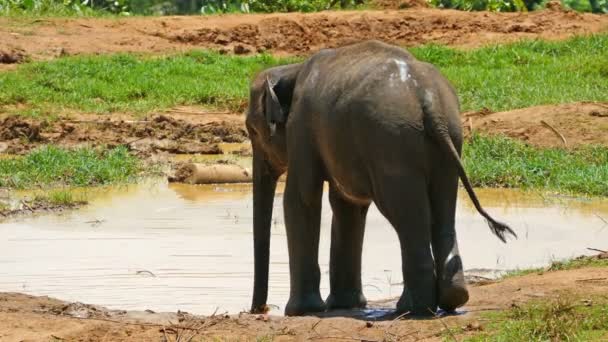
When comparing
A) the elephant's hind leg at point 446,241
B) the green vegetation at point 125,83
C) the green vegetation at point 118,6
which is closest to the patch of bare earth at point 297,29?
the green vegetation at point 118,6

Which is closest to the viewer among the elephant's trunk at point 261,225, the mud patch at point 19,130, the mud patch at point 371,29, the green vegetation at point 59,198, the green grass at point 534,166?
the elephant's trunk at point 261,225

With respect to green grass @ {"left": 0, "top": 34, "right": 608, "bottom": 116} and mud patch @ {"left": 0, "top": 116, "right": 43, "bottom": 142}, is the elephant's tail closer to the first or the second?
mud patch @ {"left": 0, "top": 116, "right": 43, "bottom": 142}

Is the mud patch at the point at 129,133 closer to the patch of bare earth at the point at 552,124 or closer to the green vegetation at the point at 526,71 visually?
the patch of bare earth at the point at 552,124

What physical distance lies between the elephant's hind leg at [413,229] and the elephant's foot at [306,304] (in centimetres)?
96

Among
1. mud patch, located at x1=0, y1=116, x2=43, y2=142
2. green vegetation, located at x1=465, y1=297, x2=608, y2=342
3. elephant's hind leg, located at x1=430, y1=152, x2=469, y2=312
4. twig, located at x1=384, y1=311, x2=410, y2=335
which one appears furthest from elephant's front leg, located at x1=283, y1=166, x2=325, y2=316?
mud patch, located at x1=0, y1=116, x2=43, y2=142

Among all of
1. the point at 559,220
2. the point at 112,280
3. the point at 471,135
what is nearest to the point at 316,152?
the point at 112,280

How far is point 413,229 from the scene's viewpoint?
705 centimetres

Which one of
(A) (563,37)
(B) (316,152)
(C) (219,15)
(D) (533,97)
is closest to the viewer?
(B) (316,152)

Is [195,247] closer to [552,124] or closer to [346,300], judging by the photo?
[346,300]

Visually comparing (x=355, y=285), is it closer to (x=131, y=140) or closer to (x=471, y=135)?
(x=471, y=135)

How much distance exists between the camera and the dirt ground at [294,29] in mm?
23000

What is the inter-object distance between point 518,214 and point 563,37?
1193 cm

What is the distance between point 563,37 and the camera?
23.5m

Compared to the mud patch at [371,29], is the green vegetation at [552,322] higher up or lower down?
higher up
